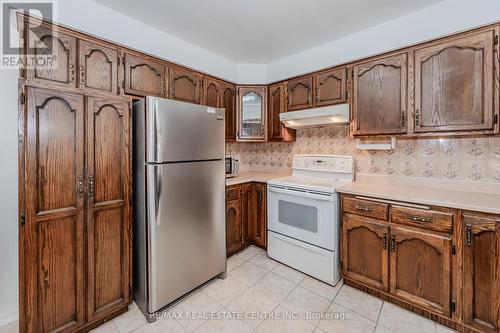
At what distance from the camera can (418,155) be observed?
2.21 meters

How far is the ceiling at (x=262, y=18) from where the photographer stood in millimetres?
1830

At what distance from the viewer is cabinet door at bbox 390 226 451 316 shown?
164 centimetres

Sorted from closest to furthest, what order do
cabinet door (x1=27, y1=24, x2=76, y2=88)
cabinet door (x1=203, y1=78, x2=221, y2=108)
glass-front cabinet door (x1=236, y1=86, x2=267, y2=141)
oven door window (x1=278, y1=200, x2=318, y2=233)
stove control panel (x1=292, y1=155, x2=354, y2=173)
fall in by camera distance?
cabinet door (x1=27, y1=24, x2=76, y2=88) → oven door window (x1=278, y1=200, x2=318, y2=233) → stove control panel (x1=292, y1=155, x2=354, y2=173) → cabinet door (x1=203, y1=78, x2=221, y2=108) → glass-front cabinet door (x1=236, y1=86, x2=267, y2=141)

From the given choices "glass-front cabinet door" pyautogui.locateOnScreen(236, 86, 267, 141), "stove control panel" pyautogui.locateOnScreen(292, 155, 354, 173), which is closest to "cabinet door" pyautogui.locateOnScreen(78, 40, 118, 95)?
"glass-front cabinet door" pyautogui.locateOnScreen(236, 86, 267, 141)

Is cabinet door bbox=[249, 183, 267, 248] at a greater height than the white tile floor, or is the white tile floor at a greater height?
cabinet door bbox=[249, 183, 267, 248]

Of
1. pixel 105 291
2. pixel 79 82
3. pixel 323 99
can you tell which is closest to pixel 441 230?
pixel 323 99

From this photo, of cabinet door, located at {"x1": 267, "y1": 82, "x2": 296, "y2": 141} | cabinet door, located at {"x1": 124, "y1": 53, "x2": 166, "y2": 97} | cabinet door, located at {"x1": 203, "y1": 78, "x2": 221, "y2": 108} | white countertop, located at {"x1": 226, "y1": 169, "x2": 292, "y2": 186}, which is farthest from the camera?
cabinet door, located at {"x1": 267, "y1": 82, "x2": 296, "y2": 141}

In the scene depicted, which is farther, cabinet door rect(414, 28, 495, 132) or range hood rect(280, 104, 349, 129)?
range hood rect(280, 104, 349, 129)

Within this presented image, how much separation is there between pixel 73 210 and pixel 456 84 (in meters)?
3.00

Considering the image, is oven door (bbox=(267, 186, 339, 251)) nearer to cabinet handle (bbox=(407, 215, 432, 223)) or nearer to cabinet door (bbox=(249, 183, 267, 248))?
cabinet door (bbox=(249, 183, 267, 248))

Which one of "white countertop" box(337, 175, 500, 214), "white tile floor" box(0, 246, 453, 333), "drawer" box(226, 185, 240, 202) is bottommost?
"white tile floor" box(0, 246, 453, 333)

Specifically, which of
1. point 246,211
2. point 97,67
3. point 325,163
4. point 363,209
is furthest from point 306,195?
point 97,67

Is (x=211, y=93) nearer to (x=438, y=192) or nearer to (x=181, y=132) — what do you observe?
(x=181, y=132)

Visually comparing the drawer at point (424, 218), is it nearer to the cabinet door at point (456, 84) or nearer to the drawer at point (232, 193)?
the cabinet door at point (456, 84)
